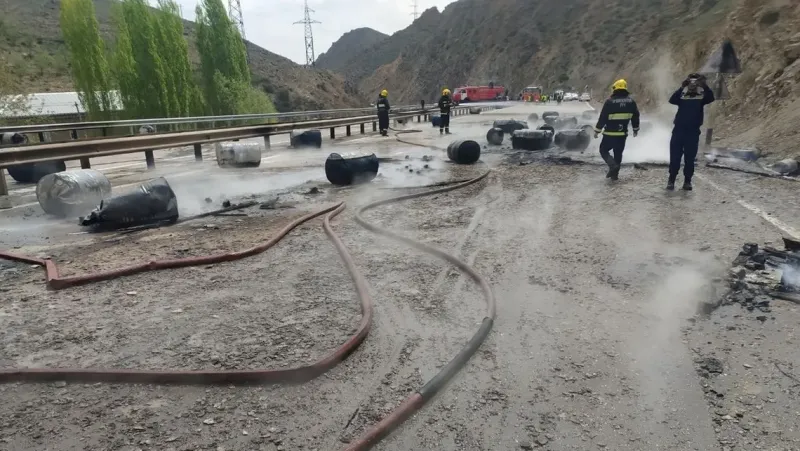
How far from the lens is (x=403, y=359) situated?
9.53 feet

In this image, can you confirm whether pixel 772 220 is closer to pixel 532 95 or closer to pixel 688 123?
pixel 688 123

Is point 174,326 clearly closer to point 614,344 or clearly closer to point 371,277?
point 371,277

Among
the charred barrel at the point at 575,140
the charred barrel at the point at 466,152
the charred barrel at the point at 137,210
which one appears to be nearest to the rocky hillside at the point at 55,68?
the charred barrel at the point at 466,152

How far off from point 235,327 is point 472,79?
98.8 metres

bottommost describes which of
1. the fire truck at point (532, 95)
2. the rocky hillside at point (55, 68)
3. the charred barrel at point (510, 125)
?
the charred barrel at point (510, 125)

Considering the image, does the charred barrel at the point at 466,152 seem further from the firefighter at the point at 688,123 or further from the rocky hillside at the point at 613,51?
the rocky hillside at the point at 613,51

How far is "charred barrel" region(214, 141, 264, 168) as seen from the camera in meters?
10.7

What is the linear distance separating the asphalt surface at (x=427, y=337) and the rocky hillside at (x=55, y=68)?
5313 cm

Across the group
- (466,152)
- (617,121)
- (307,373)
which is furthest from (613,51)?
(307,373)

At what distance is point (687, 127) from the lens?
7711mm

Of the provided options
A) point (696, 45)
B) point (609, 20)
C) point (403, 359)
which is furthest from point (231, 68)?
point (609, 20)

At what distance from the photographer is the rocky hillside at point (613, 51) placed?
15.2 metres

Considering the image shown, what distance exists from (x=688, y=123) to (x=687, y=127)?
0.21ft

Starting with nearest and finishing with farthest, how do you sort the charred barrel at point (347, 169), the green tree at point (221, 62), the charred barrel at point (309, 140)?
1. the charred barrel at point (347, 169)
2. the charred barrel at point (309, 140)
3. the green tree at point (221, 62)
